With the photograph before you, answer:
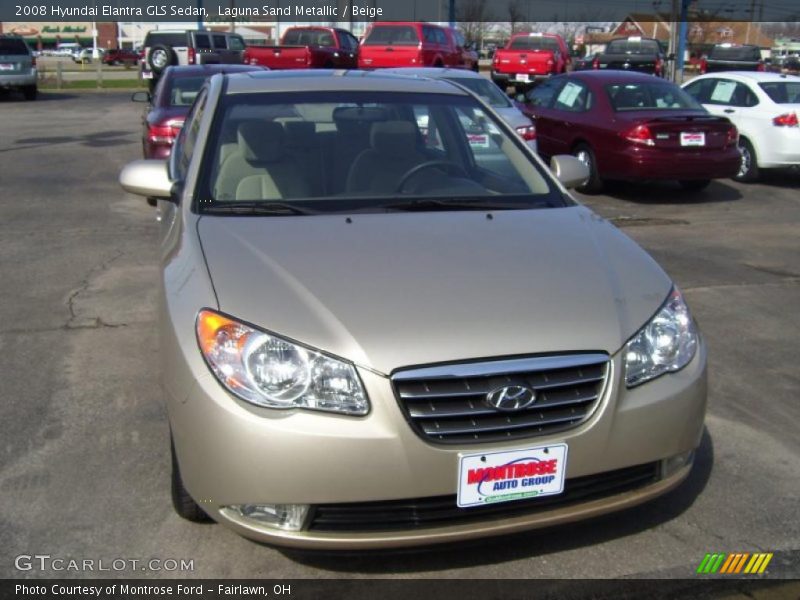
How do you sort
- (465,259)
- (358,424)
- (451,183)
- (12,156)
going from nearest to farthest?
(358,424) → (465,259) → (451,183) → (12,156)

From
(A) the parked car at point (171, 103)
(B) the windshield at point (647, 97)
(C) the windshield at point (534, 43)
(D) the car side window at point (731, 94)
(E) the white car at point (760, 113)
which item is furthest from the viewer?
(C) the windshield at point (534, 43)

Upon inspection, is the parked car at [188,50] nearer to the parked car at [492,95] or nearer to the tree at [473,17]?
the parked car at [492,95]

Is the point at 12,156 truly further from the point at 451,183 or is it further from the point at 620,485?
the point at 620,485

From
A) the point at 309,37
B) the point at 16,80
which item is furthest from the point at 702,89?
the point at 16,80

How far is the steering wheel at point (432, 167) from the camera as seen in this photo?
13.9 ft

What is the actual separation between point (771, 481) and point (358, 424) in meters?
2.13

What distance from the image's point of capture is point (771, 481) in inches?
153

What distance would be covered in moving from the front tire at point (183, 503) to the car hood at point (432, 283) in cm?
73

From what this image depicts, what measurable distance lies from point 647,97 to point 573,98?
3.34 ft

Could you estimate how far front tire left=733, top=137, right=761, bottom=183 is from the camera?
12.8m

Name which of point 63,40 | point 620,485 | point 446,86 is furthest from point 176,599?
point 63,40

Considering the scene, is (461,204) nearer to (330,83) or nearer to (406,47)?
(330,83)

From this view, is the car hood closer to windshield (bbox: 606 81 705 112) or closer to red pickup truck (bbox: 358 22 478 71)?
windshield (bbox: 606 81 705 112)

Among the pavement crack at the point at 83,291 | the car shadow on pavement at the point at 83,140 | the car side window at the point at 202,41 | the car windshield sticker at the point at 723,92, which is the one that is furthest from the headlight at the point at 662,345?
the car side window at the point at 202,41
